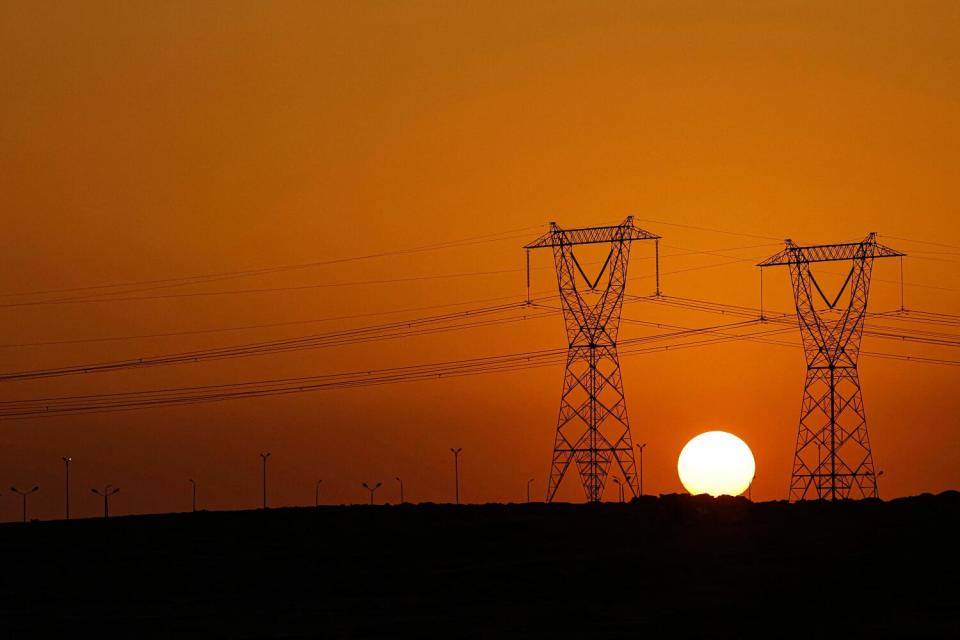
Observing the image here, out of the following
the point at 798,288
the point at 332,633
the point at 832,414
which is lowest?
the point at 332,633

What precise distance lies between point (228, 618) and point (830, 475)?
62510 millimetres

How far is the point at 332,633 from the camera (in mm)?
69125

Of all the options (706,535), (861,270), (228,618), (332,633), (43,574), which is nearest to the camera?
(332,633)

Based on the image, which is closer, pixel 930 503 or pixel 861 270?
pixel 930 503

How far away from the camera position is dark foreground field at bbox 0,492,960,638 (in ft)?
237

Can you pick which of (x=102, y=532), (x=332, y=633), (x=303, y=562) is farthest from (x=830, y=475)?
(x=332, y=633)

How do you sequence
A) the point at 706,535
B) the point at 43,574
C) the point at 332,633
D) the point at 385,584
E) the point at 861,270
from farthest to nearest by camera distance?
the point at 861,270, the point at 706,535, the point at 43,574, the point at 385,584, the point at 332,633

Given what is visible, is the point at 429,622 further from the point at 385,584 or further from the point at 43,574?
the point at 43,574

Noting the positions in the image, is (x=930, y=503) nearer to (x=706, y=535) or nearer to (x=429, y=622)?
(x=706, y=535)

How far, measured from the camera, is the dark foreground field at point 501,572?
237 feet

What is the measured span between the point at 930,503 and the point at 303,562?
4469cm

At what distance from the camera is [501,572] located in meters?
93.0

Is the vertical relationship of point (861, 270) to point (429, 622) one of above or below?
above

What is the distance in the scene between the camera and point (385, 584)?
9106cm
